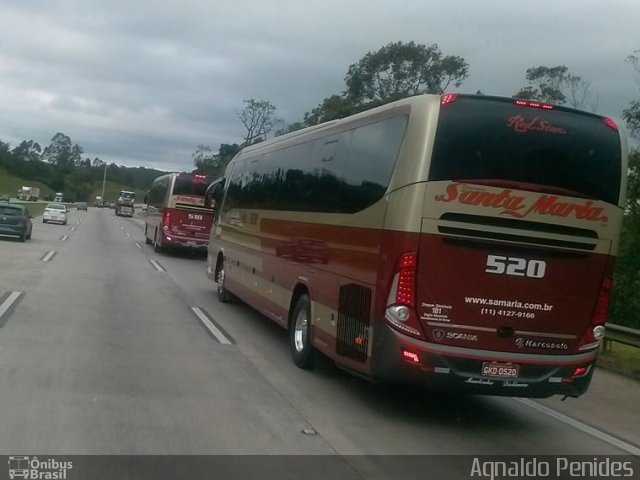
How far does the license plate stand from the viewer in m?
8.49

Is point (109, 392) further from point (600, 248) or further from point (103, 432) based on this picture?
point (600, 248)

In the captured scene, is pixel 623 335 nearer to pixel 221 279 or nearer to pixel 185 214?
pixel 221 279

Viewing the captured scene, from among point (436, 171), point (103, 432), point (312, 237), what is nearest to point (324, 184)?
point (312, 237)

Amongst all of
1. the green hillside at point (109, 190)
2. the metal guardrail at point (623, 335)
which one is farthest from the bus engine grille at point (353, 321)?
Answer: the green hillside at point (109, 190)

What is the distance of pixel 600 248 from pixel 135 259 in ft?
75.2

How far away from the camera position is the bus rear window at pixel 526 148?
27.8ft

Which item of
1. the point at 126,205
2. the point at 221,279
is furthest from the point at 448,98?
the point at 126,205

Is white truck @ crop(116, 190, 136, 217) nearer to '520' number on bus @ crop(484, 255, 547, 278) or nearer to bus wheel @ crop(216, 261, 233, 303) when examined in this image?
bus wheel @ crop(216, 261, 233, 303)

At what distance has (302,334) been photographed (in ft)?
37.7

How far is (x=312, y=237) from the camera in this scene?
11.3 m

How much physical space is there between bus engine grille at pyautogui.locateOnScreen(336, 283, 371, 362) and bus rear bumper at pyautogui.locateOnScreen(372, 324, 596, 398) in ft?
1.16

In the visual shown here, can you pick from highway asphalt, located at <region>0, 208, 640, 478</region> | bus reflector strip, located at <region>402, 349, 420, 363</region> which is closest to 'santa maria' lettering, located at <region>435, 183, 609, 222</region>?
bus reflector strip, located at <region>402, 349, 420, 363</region>

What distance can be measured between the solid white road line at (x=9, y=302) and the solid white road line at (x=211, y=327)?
133 inches

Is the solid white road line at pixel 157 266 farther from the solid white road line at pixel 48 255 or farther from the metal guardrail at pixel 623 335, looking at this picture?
the metal guardrail at pixel 623 335
